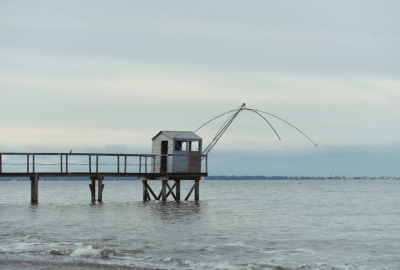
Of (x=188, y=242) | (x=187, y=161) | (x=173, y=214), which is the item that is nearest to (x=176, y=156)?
(x=187, y=161)

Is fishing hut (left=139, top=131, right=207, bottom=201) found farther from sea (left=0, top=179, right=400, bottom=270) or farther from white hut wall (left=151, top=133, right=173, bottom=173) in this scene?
sea (left=0, top=179, right=400, bottom=270)

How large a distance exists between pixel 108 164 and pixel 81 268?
73.5 feet

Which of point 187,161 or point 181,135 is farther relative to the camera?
point 187,161

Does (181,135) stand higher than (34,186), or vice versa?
(181,135)

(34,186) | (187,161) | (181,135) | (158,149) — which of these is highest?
(181,135)

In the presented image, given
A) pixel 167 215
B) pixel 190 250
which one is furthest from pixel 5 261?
pixel 167 215

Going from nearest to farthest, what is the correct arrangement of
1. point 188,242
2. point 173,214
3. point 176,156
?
point 188,242 < point 173,214 < point 176,156

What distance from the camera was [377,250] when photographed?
19.1 m

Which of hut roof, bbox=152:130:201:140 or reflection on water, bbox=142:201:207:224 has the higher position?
hut roof, bbox=152:130:201:140

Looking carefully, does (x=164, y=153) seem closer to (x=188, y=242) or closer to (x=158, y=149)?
(x=158, y=149)

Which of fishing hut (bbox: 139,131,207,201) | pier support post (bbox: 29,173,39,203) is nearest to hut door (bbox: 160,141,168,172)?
fishing hut (bbox: 139,131,207,201)

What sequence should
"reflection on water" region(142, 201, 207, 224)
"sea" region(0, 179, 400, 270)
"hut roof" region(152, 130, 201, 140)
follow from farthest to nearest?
"hut roof" region(152, 130, 201, 140)
"reflection on water" region(142, 201, 207, 224)
"sea" region(0, 179, 400, 270)

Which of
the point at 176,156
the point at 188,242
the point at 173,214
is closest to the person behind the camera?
the point at 188,242

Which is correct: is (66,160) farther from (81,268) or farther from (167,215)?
(81,268)
